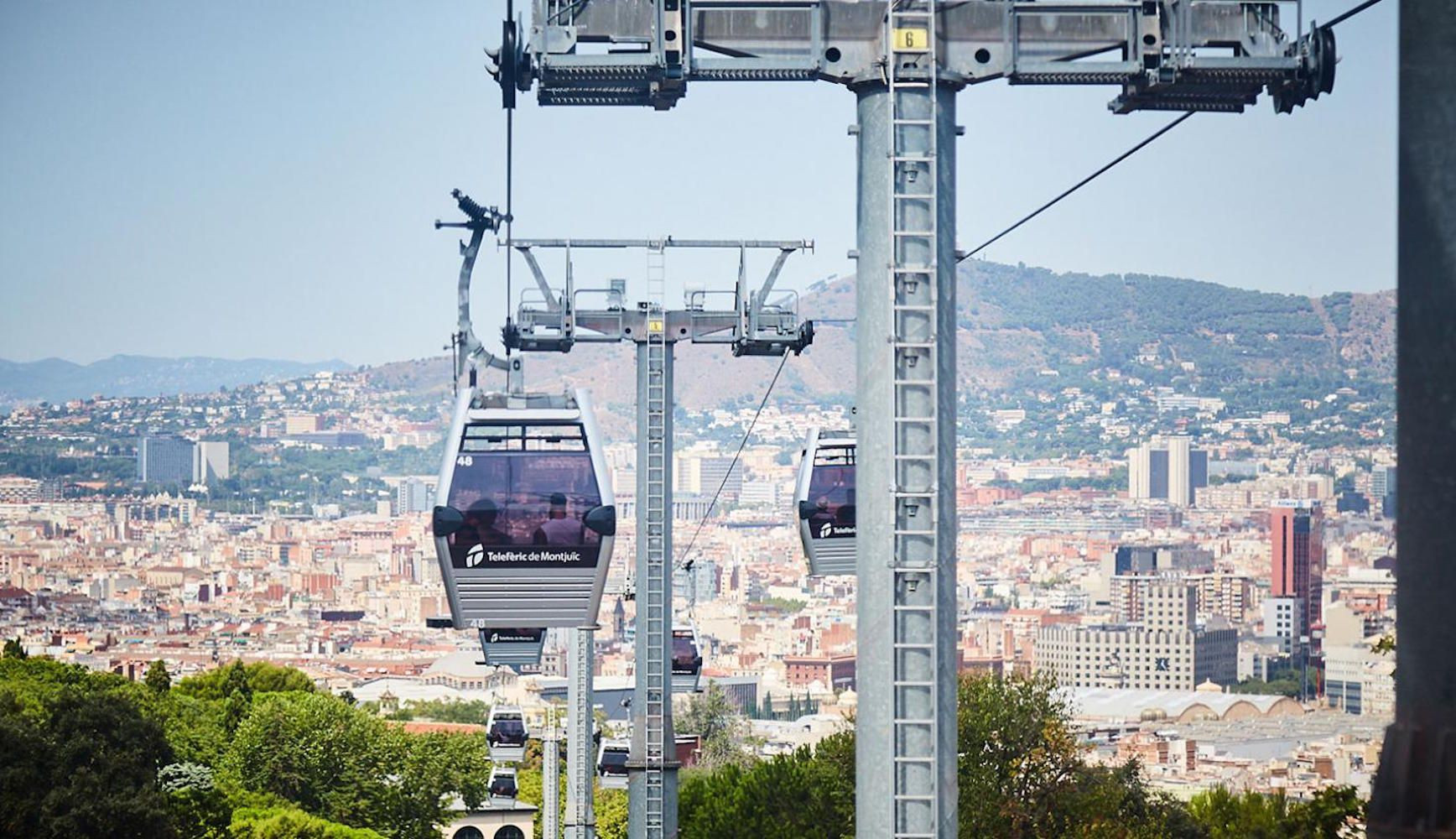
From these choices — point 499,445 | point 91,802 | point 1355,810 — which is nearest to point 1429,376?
point 499,445

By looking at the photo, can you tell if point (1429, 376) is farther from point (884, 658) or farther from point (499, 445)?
point (499, 445)

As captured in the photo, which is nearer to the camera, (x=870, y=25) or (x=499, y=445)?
(x=870, y=25)

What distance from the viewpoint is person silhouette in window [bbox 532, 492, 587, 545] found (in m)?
11.9

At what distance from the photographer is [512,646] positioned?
52.7 ft

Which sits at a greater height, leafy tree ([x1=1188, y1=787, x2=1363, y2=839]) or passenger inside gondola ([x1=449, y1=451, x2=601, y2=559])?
passenger inside gondola ([x1=449, y1=451, x2=601, y2=559])

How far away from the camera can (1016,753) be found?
98.2 feet

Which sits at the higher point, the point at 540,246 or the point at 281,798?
the point at 540,246

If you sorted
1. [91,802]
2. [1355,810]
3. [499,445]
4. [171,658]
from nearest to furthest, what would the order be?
[499,445] → [1355,810] → [91,802] → [171,658]

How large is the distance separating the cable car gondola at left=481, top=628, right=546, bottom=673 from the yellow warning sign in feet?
33.4

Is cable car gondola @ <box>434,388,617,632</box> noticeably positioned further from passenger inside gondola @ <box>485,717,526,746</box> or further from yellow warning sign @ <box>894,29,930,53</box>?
passenger inside gondola @ <box>485,717,526,746</box>

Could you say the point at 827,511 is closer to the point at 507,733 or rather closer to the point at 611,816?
the point at 507,733

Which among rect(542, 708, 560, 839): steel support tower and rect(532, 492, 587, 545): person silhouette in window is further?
rect(542, 708, 560, 839): steel support tower

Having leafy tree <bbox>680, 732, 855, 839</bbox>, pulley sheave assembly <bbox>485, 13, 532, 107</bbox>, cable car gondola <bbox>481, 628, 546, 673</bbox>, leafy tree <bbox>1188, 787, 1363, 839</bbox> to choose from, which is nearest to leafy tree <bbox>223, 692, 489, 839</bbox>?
leafy tree <bbox>680, 732, 855, 839</bbox>

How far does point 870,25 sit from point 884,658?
1772mm
